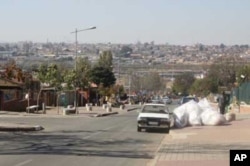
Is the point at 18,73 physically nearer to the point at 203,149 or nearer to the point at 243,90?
the point at 243,90

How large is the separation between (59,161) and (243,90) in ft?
150

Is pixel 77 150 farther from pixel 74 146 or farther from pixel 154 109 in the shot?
pixel 154 109

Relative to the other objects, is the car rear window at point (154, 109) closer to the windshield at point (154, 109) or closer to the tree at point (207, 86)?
the windshield at point (154, 109)

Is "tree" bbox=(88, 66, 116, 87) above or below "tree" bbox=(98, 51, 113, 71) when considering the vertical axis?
below

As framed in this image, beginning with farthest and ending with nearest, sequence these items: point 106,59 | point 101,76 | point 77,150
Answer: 1. point 106,59
2. point 101,76
3. point 77,150

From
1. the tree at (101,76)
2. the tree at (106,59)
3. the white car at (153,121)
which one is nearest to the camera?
the white car at (153,121)

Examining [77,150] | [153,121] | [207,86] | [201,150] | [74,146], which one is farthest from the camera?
[207,86]

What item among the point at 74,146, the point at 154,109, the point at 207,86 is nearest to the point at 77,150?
the point at 74,146

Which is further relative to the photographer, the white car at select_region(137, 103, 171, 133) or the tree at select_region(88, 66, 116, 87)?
the tree at select_region(88, 66, 116, 87)

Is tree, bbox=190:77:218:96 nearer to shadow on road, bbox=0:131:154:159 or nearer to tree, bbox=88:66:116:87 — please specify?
tree, bbox=88:66:116:87

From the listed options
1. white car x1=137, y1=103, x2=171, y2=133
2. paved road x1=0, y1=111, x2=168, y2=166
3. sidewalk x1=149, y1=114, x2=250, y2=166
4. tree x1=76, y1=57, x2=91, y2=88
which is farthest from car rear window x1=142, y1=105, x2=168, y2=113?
tree x1=76, y1=57, x2=91, y2=88

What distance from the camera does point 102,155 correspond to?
1922cm

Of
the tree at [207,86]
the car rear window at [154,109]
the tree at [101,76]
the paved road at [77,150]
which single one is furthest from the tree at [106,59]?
the paved road at [77,150]

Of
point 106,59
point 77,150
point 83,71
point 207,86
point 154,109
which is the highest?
point 106,59
